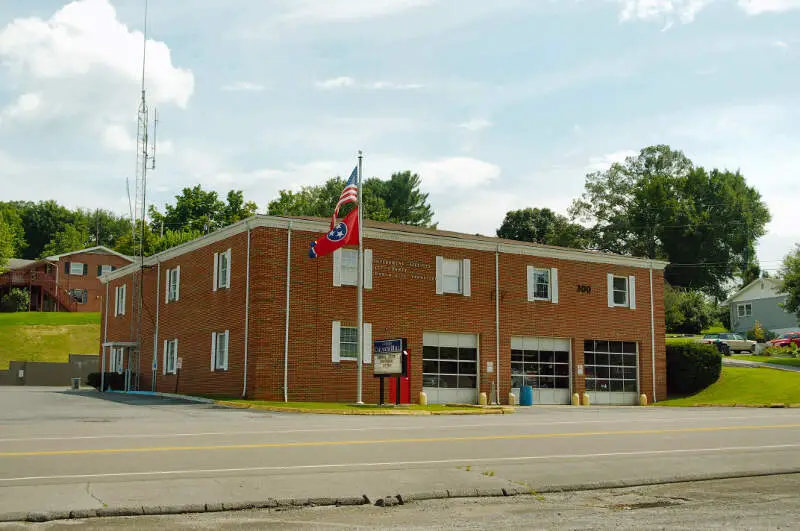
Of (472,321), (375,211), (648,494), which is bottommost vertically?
(648,494)

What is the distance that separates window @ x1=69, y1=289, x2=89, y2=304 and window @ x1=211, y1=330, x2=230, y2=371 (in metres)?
57.4

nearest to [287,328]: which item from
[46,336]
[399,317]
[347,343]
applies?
[347,343]

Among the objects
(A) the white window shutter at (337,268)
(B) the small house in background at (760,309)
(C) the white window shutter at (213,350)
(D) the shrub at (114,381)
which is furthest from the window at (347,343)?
(B) the small house in background at (760,309)

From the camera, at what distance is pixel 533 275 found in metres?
41.0

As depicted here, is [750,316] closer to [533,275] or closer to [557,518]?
[533,275]

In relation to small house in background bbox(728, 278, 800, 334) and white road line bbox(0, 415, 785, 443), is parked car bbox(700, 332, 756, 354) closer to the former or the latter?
small house in background bbox(728, 278, 800, 334)

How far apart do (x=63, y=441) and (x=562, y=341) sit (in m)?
29.6

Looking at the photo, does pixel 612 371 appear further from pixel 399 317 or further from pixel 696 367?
pixel 399 317

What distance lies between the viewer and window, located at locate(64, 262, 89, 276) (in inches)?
3519

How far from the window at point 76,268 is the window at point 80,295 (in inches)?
68.8

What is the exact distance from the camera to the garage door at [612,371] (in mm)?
42625

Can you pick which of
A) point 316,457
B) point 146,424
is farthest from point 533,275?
point 316,457

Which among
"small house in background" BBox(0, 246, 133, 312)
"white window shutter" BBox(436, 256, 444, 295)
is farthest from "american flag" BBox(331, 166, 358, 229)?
"small house in background" BBox(0, 246, 133, 312)

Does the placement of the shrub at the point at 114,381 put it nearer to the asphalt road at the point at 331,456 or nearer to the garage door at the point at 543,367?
the garage door at the point at 543,367
